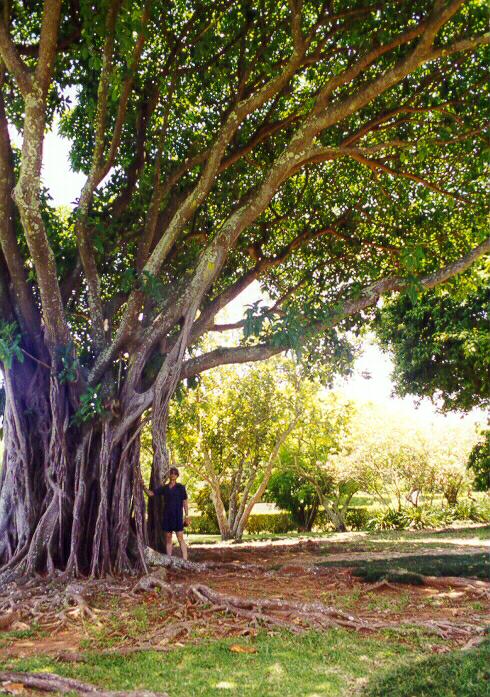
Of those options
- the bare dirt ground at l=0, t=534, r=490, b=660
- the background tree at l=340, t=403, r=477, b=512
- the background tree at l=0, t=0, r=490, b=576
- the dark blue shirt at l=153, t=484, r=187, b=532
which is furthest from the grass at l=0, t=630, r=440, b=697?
the background tree at l=340, t=403, r=477, b=512

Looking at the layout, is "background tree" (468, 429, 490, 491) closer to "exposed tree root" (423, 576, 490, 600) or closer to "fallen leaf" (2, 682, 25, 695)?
"exposed tree root" (423, 576, 490, 600)

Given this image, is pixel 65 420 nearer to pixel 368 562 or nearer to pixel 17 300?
pixel 17 300

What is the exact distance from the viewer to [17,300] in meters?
7.72

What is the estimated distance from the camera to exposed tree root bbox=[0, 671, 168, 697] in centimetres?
327

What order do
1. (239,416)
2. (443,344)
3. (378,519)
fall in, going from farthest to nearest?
1. (378,519)
2. (239,416)
3. (443,344)

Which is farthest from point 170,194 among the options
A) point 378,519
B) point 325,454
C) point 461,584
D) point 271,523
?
point 271,523

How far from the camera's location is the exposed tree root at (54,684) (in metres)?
3.27

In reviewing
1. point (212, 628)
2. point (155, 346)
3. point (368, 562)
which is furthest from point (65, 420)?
point (368, 562)

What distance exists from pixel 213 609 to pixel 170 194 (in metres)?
6.63

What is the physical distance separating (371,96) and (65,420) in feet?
17.9

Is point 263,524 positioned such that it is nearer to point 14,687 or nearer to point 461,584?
point 461,584

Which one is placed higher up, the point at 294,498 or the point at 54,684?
the point at 294,498

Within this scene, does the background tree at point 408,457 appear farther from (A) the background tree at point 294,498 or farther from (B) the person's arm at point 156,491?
(B) the person's arm at point 156,491

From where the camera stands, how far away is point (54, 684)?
3.41 metres
